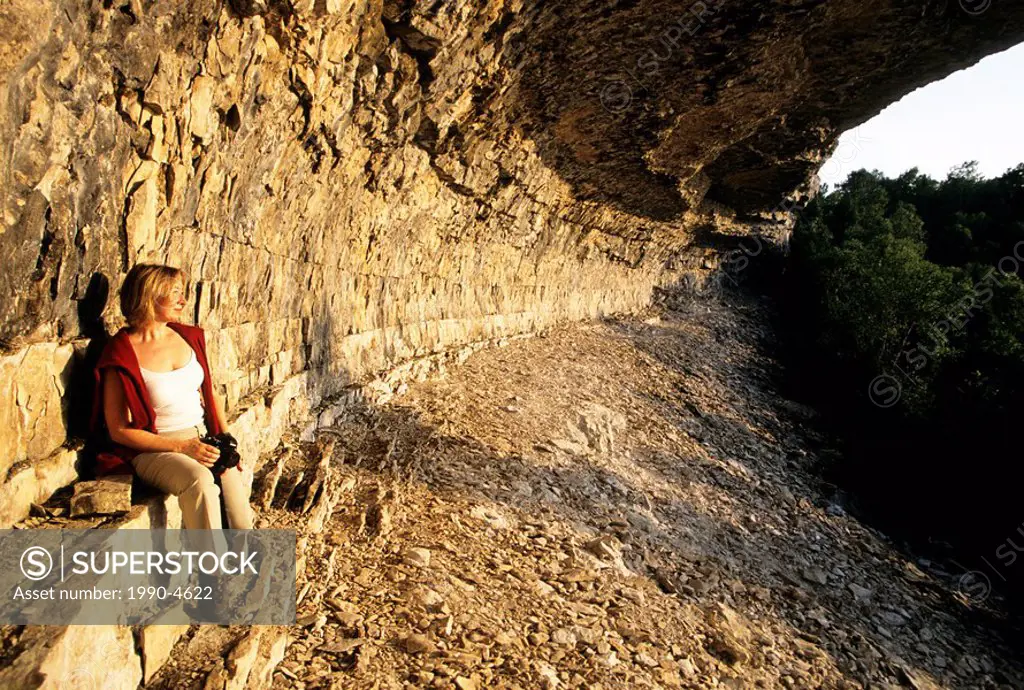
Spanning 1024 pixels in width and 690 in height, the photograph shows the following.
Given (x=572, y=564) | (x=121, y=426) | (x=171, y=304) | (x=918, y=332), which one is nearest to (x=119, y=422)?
(x=121, y=426)

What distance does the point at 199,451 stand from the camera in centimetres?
295

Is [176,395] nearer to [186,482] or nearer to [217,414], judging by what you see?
[217,414]

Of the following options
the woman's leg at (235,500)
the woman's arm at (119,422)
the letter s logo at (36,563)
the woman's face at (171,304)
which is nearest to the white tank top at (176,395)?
the woman's arm at (119,422)

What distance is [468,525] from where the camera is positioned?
5.06 m

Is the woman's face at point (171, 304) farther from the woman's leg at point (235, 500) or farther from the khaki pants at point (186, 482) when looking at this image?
the woman's leg at point (235, 500)

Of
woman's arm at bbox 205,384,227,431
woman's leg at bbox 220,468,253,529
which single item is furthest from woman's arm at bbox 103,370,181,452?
woman's arm at bbox 205,384,227,431

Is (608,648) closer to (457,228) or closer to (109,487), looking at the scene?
(109,487)

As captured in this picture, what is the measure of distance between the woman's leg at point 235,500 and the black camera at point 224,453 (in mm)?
48

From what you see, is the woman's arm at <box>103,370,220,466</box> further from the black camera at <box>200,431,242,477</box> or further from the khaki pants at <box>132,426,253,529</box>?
the black camera at <box>200,431,242,477</box>

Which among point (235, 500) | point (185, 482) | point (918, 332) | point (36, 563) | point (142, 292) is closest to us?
point (36, 563)

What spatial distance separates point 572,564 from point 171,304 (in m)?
3.64

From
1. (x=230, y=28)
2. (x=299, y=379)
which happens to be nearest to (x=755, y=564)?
(x=299, y=379)

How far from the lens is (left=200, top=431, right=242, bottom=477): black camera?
3.09 m

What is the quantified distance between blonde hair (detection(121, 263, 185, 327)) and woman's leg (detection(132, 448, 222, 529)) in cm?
72
